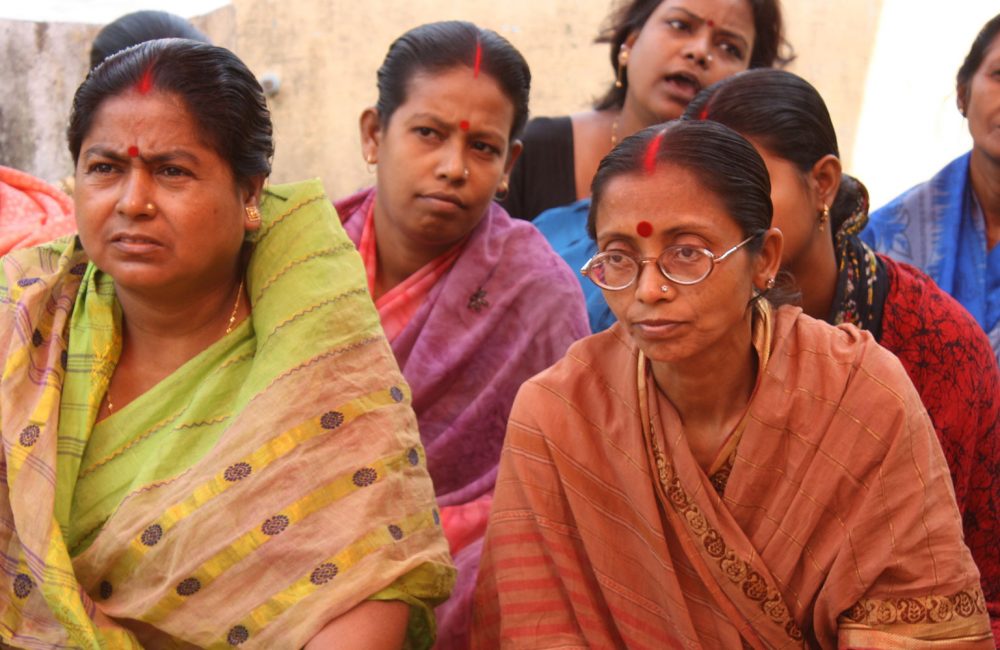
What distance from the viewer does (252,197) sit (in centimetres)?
304

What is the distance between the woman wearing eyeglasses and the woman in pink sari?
719 mm

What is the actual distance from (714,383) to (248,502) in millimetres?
1027

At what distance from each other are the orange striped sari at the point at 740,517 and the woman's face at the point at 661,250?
181 millimetres

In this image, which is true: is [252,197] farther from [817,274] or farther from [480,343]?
[817,274]

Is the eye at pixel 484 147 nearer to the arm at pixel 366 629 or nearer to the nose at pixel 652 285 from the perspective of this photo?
the nose at pixel 652 285

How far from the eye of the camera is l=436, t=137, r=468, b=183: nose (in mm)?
3713

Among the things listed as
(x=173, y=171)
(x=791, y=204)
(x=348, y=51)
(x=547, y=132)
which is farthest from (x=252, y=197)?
(x=348, y=51)

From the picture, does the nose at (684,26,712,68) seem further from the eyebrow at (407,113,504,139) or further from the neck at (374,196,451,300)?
the neck at (374,196,451,300)

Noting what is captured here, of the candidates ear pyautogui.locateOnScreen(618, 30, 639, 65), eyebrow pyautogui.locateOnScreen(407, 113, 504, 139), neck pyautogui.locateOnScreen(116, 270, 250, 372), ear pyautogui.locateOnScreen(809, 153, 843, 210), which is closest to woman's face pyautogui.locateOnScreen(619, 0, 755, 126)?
ear pyautogui.locateOnScreen(618, 30, 639, 65)

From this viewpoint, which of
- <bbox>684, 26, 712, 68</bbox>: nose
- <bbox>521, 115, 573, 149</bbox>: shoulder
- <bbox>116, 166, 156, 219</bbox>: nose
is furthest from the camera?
<bbox>521, 115, 573, 149</bbox>: shoulder

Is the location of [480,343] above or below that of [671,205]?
below

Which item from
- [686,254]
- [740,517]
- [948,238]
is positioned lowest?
[740,517]

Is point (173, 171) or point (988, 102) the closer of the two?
point (173, 171)

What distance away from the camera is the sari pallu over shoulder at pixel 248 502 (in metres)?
2.74
